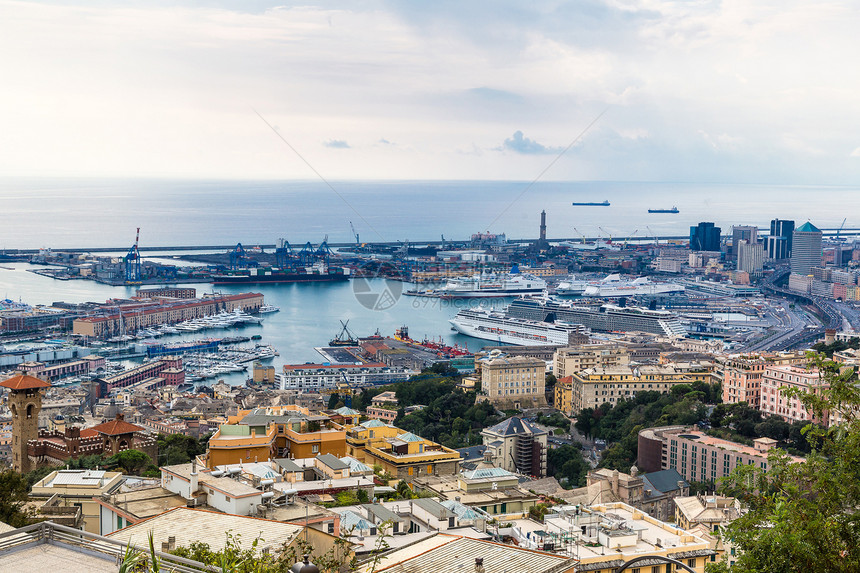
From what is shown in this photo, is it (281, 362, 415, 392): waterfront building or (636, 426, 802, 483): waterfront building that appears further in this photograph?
(281, 362, 415, 392): waterfront building

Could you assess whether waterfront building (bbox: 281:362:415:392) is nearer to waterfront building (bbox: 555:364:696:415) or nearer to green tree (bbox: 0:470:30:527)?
waterfront building (bbox: 555:364:696:415)

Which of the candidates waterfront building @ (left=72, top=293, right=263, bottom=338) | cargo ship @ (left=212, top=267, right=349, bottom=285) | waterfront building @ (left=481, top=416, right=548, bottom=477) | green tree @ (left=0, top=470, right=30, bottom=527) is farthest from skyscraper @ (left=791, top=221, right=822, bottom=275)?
green tree @ (left=0, top=470, right=30, bottom=527)

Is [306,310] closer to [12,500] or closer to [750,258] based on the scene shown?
[750,258]

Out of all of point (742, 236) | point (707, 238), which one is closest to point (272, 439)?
point (707, 238)

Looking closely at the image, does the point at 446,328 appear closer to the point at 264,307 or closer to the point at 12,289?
the point at 264,307

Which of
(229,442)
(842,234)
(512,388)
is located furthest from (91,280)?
(842,234)
